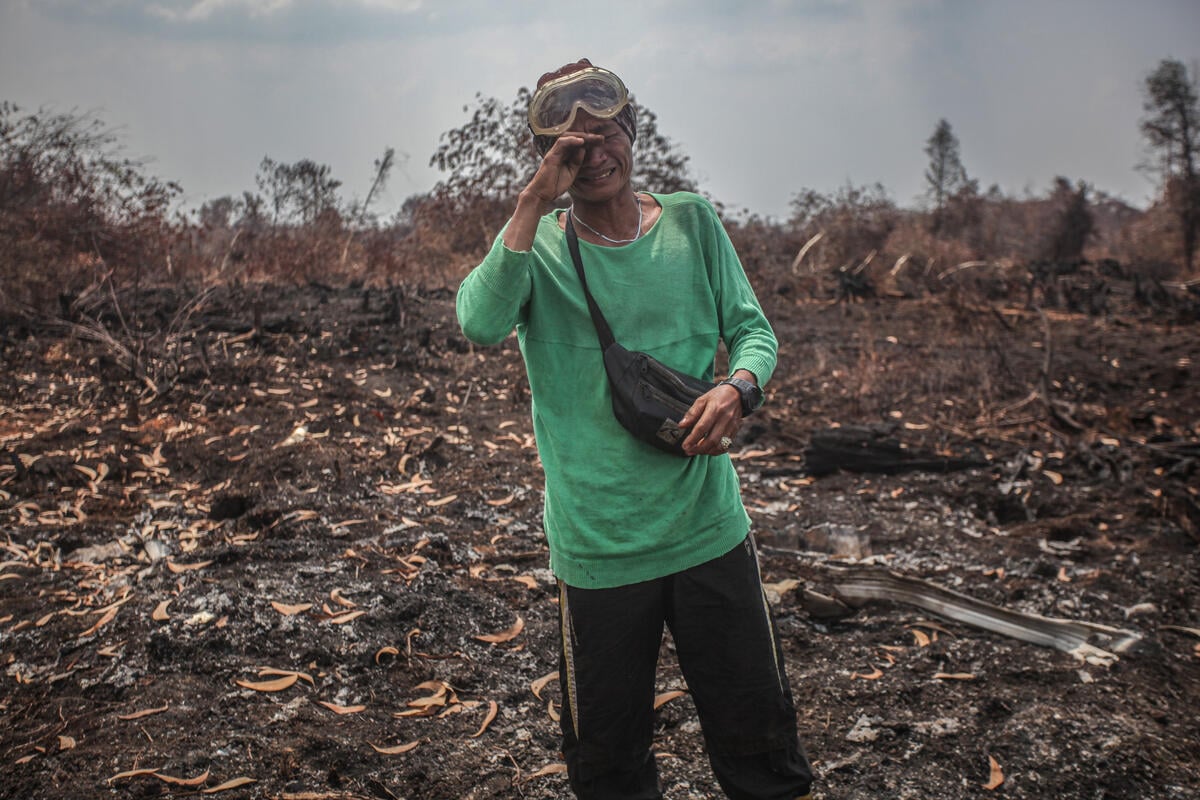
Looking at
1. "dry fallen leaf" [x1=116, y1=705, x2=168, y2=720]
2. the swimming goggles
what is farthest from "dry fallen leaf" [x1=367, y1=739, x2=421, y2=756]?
the swimming goggles

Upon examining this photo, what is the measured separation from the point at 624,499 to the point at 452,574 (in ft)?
8.14

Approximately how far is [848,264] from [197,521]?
11.6 metres

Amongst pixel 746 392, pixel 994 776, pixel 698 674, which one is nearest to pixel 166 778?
pixel 698 674

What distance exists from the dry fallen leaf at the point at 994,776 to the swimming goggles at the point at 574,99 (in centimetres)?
213

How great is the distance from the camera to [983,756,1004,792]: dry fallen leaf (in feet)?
8.39

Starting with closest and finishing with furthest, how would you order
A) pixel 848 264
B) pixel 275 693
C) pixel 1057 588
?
pixel 275 693 < pixel 1057 588 < pixel 848 264

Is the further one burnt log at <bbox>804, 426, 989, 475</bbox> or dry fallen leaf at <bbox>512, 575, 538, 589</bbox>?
burnt log at <bbox>804, 426, 989, 475</bbox>

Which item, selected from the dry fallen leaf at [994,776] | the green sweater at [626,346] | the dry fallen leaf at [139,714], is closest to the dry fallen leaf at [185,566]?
the dry fallen leaf at [139,714]

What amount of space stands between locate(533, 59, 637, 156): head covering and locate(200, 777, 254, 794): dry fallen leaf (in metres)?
1.90

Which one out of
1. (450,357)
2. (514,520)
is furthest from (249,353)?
(514,520)

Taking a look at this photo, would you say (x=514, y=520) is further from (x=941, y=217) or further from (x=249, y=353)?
(x=941, y=217)

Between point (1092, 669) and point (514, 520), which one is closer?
point (1092, 669)

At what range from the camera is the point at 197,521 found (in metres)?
4.46

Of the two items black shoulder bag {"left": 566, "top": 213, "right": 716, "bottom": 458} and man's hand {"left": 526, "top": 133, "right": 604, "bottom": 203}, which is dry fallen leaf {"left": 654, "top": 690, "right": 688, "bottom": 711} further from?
man's hand {"left": 526, "top": 133, "right": 604, "bottom": 203}
